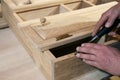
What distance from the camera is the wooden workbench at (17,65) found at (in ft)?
2.11

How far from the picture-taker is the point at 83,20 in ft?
2.27

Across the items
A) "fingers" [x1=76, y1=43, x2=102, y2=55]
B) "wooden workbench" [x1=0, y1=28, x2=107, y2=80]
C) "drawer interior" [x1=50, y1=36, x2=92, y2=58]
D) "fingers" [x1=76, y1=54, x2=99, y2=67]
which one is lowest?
"wooden workbench" [x1=0, y1=28, x2=107, y2=80]

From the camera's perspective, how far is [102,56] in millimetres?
519

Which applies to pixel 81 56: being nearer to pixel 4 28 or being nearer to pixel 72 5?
pixel 72 5

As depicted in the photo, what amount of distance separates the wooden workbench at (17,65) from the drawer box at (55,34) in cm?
2

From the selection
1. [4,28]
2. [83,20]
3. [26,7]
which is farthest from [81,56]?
[4,28]

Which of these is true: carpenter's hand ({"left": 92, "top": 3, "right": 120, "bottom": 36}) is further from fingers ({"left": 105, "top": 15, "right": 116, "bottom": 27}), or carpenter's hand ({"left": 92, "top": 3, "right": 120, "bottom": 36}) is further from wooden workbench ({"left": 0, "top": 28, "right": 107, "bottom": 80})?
wooden workbench ({"left": 0, "top": 28, "right": 107, "bottom": 80})

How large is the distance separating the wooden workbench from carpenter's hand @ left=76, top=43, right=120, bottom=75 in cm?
10

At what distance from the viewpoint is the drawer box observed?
0.56 metres

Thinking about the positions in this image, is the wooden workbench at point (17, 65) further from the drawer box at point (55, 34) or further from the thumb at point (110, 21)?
the thumb at point (110, 21)

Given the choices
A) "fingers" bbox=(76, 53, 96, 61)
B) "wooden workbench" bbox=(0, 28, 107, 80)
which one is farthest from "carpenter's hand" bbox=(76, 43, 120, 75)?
"wooden workbench" bbox=(0, 28, 107, 80)

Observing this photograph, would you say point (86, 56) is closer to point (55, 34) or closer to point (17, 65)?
point (55, 34)

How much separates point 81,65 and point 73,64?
33mm

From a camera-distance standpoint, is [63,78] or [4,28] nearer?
[63,78]
